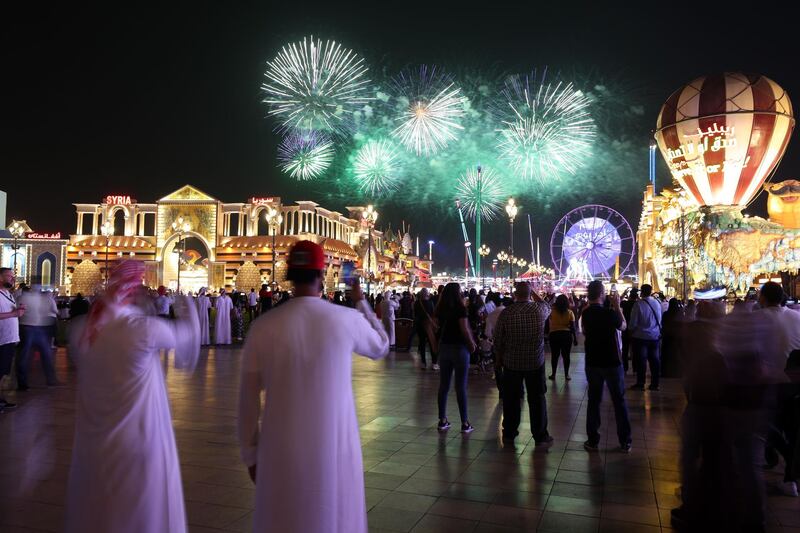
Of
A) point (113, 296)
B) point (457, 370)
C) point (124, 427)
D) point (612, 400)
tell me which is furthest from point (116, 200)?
point (124, 427)

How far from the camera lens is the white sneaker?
4578 millimetres

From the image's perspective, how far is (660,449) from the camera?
5906 mm

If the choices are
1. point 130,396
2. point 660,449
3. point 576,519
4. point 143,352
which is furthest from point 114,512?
point 660,449

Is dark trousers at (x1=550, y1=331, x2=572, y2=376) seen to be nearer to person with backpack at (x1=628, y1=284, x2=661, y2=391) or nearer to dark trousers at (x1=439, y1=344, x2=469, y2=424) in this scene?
person with backpack at (x1=628, y1=284, x2=661, y2=391)

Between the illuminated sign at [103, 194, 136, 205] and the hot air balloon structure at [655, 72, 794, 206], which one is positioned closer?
the hot air balloon structure at [655, 72, 794, 206]

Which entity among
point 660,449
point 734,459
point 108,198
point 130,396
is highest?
point 108,198

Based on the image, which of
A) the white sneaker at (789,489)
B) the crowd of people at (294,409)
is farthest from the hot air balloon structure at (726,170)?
the crowd of people at (294,409)

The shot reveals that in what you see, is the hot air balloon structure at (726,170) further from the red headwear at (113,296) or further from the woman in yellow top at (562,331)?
the red headwear at (113,296)

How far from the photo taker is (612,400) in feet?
19.1

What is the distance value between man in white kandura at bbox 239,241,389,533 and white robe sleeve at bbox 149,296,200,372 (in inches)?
22.3

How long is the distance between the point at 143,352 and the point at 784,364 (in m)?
5.28

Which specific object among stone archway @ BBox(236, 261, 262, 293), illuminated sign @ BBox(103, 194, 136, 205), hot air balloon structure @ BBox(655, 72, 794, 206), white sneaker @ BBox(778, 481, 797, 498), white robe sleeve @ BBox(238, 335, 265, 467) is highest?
illuminated sign @ BBox(103, 194, 136, 205)

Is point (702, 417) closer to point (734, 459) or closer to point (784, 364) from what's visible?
point (734, 459)

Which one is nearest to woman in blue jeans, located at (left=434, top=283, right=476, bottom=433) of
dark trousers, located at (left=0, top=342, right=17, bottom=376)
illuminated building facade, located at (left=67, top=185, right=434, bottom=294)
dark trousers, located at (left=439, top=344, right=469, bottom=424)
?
dark trousers, located at (left=439, top=344, right=469, bottom=424)
